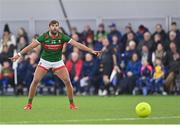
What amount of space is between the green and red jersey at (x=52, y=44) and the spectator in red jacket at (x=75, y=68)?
8513mm

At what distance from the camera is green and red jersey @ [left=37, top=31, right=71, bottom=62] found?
19.0 metres

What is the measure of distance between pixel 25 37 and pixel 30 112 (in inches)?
434

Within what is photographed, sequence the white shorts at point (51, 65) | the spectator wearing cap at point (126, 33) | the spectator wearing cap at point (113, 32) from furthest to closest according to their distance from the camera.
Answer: the spectator wearing cap at point (113, 32) → the spectator wearing cap at point (126, 33) → the white shorts at point (51, 65)

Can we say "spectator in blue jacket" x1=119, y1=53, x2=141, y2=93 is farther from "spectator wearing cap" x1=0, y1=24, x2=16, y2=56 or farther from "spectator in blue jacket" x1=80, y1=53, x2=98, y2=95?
"spectator wearing cap" x1=0, y1=24, x2=16, y2=56

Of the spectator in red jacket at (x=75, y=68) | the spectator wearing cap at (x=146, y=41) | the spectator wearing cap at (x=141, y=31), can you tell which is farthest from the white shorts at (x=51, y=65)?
the spectator wearing cap at (x=141, y=31)

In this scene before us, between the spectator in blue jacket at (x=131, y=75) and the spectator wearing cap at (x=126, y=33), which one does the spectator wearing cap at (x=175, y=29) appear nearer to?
the spectator wearing cap at (x=126, y=33)

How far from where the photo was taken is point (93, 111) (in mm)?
19266

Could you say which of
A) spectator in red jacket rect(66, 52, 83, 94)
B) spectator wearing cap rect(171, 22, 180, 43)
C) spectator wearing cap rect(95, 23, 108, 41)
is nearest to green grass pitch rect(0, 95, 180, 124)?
spectator in red jacket rect(66, 52, 83, 94)

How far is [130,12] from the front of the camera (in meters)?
29.9

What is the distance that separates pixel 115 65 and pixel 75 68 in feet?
5.01

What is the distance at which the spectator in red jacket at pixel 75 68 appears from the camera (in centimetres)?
2764

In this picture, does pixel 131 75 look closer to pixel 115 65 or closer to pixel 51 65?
pixel 115 65

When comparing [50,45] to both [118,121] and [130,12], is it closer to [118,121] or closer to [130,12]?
[118,121]

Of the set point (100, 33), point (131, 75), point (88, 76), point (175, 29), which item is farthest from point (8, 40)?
point (175, 29)
